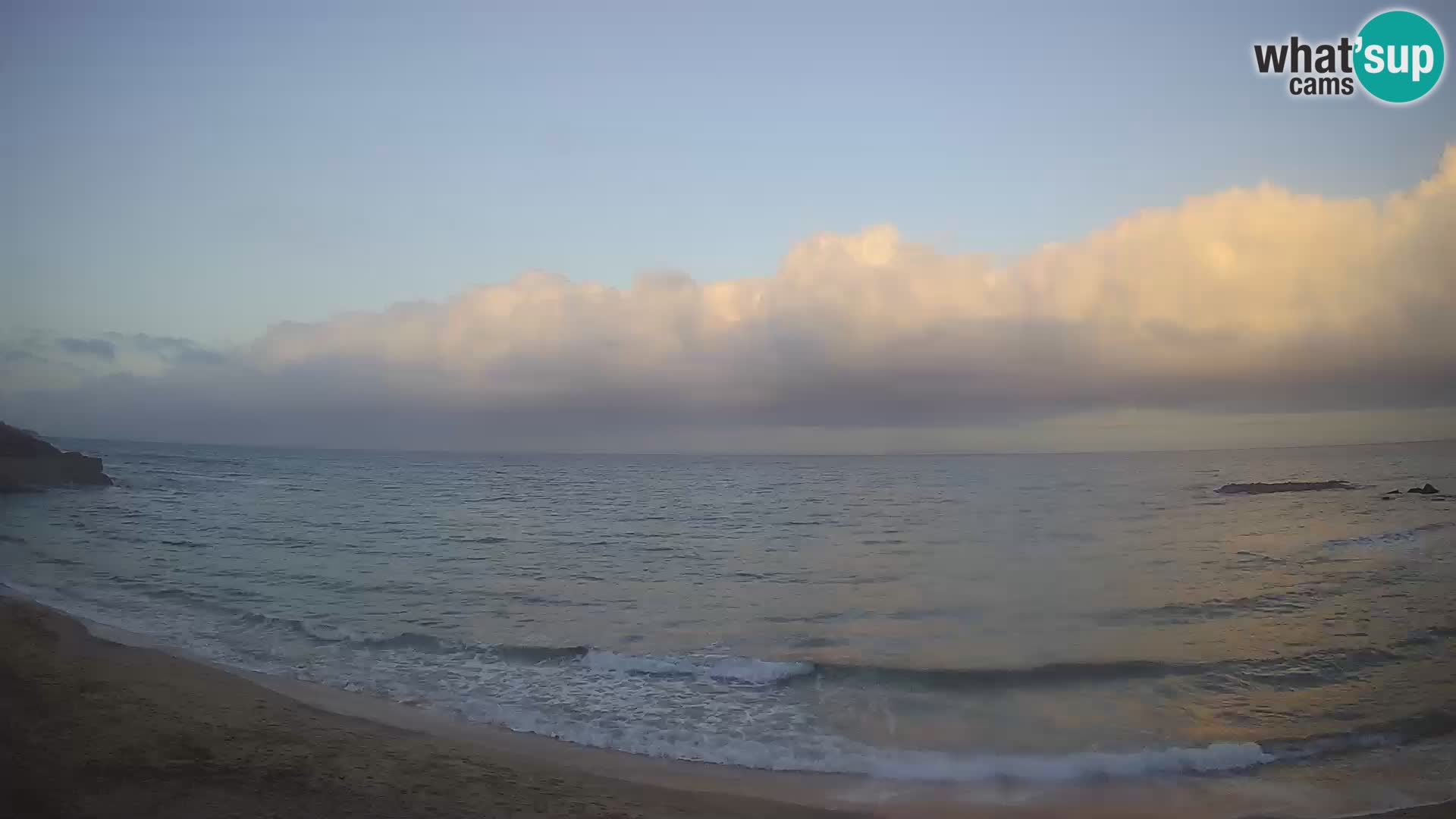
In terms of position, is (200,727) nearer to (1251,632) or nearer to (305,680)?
(305,680)

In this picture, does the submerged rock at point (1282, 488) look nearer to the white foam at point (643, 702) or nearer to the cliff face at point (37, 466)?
the white foam at point (643, 702)

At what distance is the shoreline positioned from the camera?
269 inches

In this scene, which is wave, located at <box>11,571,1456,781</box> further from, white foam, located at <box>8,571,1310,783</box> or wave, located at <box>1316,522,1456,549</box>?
wave, located at <box>1316,522,1456,549</box>

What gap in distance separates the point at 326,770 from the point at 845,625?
39.7 feet

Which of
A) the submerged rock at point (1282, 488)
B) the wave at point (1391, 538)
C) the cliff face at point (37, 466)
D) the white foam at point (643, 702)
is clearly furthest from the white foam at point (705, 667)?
the submerged rock at point (1282, 488)

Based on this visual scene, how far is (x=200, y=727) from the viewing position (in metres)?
8.59

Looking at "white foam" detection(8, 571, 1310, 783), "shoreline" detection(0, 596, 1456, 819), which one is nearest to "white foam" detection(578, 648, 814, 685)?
"white foam" detection(8, 571, 1310, 783)

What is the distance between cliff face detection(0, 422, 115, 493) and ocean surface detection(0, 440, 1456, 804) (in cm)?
1088

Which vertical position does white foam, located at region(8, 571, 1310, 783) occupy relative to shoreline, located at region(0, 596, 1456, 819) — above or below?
below

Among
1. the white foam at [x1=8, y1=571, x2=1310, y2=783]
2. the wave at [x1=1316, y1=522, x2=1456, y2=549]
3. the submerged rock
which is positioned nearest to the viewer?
the white foam at [x1=8, y1=571, x2=1310, y2=783]

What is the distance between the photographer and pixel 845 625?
17.7 meters

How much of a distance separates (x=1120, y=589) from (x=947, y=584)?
475cm

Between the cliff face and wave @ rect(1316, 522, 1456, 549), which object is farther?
the cliff face

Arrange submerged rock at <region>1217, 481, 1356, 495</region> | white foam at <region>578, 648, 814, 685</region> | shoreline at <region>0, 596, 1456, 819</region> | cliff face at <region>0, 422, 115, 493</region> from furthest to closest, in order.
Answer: submerged rock at <region>1217, 481, 1356, 495</region> < cliff face at <region>0, 422, 115, 493</region> < white foam at <region>578, 648, 814, 685</region> < shoreline at <region>0, 596, 1456, 819</region>
